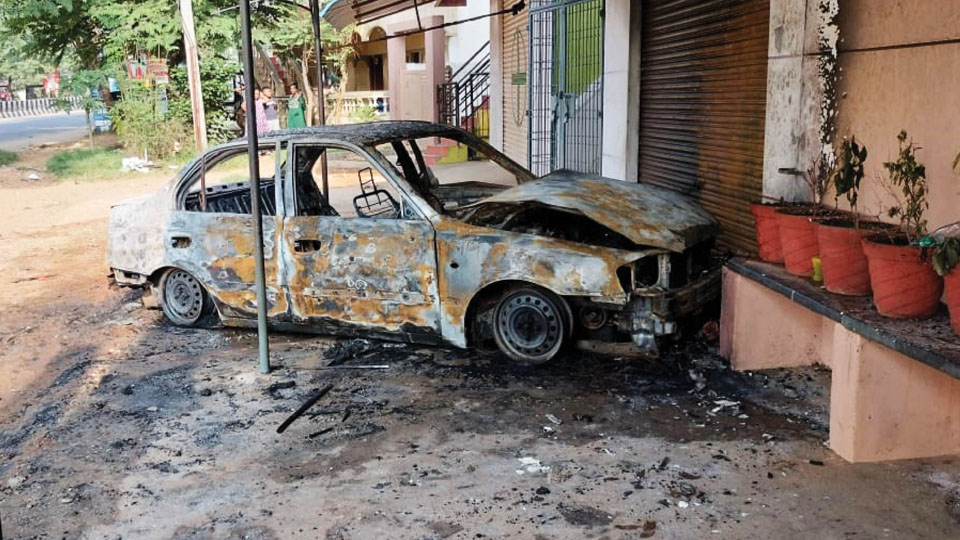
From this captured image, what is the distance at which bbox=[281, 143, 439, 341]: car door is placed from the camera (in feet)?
20.3

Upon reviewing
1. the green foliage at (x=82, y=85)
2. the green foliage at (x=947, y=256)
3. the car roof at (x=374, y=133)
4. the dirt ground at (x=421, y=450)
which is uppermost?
the green foliage at (x=82, y=85)

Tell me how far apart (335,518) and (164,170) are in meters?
18.9

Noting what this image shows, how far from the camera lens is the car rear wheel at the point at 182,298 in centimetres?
730

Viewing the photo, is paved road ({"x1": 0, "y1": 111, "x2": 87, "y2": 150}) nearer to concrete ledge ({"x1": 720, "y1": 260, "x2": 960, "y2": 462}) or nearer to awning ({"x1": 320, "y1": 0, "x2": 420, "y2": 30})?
awning ({"x1": 320, "y1": 0, "x2": 420, "y2": 30})

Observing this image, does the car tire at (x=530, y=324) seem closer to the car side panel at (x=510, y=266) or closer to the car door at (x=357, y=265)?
the car side panel at (x=510, y=266)

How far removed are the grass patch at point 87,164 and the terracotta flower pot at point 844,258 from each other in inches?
724

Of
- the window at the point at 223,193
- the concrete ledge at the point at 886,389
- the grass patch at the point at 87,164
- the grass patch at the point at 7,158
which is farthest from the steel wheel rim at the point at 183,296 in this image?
the grass patch at the point at 7,158

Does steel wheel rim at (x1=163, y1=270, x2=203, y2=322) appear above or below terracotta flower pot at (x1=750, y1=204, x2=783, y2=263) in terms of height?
below

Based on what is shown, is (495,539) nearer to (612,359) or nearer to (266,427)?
(266,427)

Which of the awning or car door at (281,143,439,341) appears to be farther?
the awning

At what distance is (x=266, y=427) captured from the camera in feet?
17.1

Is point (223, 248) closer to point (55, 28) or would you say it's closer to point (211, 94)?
point (211, 94)

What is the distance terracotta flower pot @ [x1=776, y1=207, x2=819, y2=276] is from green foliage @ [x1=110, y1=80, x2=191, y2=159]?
19906mm

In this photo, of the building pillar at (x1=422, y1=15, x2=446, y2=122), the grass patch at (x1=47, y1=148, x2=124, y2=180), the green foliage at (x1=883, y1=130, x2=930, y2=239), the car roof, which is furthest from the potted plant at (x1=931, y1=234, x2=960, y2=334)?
the grass patch at (x1=47, y1=148, x2=124, y2=180)
